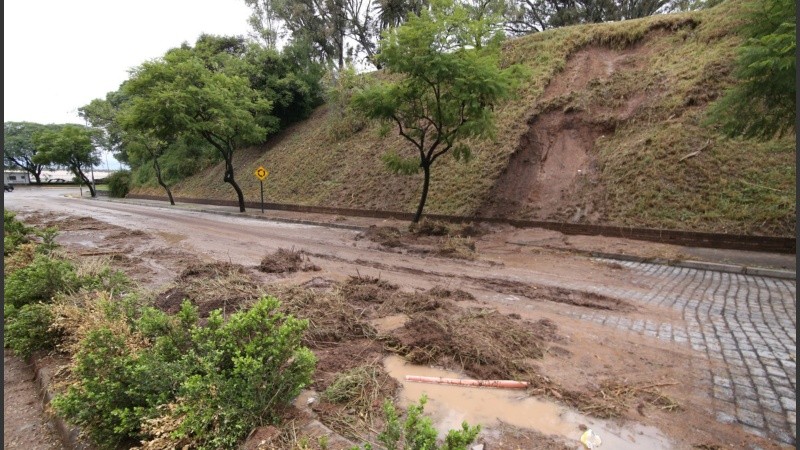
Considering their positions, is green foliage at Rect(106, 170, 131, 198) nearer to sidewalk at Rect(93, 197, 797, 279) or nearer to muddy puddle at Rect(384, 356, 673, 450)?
sidewalk at Rect(93, 197, 797, 279)

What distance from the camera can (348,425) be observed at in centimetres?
329

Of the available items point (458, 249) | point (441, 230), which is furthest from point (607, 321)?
point (441, 230)

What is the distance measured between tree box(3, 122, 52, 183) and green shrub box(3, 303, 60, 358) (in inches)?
3204

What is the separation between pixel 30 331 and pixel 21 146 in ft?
286

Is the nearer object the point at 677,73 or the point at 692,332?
the point at 692,332

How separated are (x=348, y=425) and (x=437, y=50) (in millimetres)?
11347

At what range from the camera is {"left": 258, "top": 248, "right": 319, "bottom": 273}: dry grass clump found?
28.1ft

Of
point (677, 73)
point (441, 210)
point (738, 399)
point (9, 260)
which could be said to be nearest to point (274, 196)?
point (441, 210)

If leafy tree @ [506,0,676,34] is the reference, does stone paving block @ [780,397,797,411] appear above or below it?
below

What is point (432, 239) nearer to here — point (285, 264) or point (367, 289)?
point (285, 264)

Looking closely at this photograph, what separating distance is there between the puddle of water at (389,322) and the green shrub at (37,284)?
404cm

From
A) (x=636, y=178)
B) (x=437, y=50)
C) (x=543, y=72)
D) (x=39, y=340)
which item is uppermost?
(x=543, y=72)

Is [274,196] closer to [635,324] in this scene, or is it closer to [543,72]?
[543,72]

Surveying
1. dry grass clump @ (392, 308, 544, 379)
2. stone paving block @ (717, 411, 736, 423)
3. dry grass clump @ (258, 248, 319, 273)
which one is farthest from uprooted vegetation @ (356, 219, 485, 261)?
stone paving block @ (717, 411, 736, 423)
